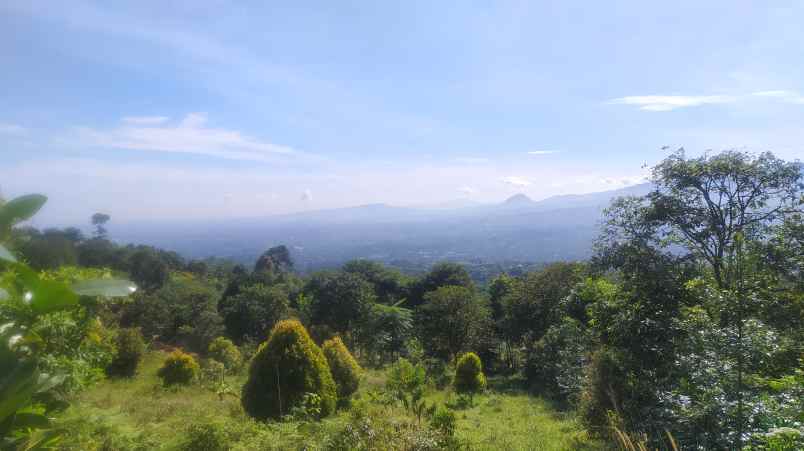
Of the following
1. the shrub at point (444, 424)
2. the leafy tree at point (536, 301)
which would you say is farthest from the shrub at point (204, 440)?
the leafy tree at point (536, 301)

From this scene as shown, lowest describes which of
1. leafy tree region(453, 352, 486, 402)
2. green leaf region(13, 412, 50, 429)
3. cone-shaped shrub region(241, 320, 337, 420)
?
leafy tree region(453, 352, 486, 402)

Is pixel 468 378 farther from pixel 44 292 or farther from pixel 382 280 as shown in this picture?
pixel 382 280

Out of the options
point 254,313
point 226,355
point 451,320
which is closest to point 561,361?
point 451,320

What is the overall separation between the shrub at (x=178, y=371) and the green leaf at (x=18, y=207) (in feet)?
42.7

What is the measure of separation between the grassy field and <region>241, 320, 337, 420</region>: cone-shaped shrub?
369 mm

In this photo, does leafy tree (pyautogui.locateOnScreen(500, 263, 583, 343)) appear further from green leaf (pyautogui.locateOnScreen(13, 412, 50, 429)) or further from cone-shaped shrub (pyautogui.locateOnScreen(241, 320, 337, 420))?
green leaf (pyautogui.locateOnScreen(13, 412, 50, 429))

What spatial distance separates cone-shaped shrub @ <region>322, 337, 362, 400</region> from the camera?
950 cm

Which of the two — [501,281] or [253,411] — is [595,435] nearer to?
[253,411]

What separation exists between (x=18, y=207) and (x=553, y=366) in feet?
46.0

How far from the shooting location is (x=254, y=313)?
1895 centimetres

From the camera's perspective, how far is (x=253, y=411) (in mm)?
6953

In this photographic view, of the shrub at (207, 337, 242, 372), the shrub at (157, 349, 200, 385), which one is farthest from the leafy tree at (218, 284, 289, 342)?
the shrub at (157, 349, 200, 385)

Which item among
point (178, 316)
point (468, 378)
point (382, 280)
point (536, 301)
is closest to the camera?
point (468, 378)

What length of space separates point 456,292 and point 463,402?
7.78 metres
